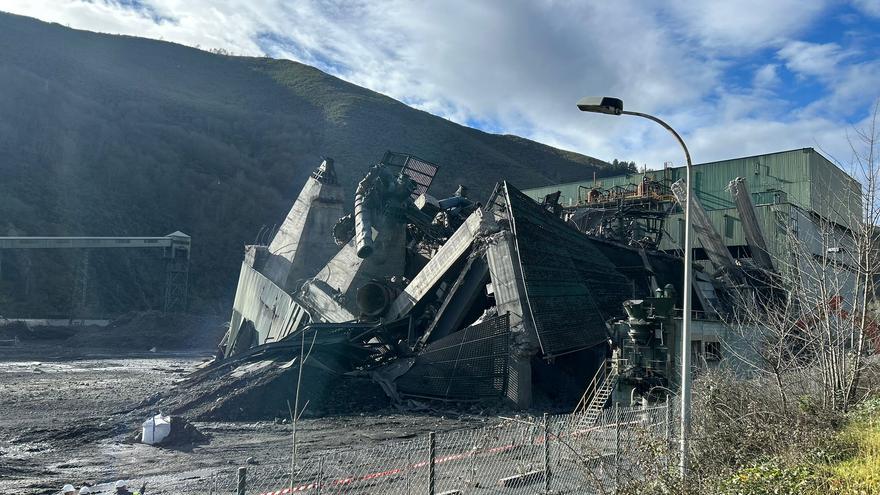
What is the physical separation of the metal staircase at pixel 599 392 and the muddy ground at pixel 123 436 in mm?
2562

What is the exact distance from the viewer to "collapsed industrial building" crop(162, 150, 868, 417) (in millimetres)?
17375

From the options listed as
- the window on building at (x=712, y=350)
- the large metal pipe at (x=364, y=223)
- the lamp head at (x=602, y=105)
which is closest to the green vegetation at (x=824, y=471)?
the lamp head at (x=602, y=105)

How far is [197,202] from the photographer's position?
221 feet

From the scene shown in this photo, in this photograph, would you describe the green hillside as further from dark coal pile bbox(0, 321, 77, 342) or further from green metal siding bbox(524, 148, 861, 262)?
green metal siding bbox(524, 148, 861, 262)

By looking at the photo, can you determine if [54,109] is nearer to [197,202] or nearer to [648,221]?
[197,202]

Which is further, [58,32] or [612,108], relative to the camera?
[58,32]

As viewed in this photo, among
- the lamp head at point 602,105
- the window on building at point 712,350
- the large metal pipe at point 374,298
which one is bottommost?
the window on building at point 712,350

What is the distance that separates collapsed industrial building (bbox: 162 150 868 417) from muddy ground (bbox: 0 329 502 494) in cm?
135

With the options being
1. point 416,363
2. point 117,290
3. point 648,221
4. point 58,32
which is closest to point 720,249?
point 648,221

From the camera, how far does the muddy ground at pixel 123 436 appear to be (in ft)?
35.9

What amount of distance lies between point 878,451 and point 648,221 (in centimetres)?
2804

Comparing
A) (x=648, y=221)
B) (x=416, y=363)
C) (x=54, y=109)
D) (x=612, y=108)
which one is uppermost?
(x=54, y=109)

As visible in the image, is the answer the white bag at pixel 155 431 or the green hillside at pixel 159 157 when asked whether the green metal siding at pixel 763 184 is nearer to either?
the white bag at pixel 155 431

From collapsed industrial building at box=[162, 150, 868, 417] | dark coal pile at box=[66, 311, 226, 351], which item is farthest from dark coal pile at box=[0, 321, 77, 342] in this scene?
collapsed industrial building at box=[162, 150, 868, 417]
